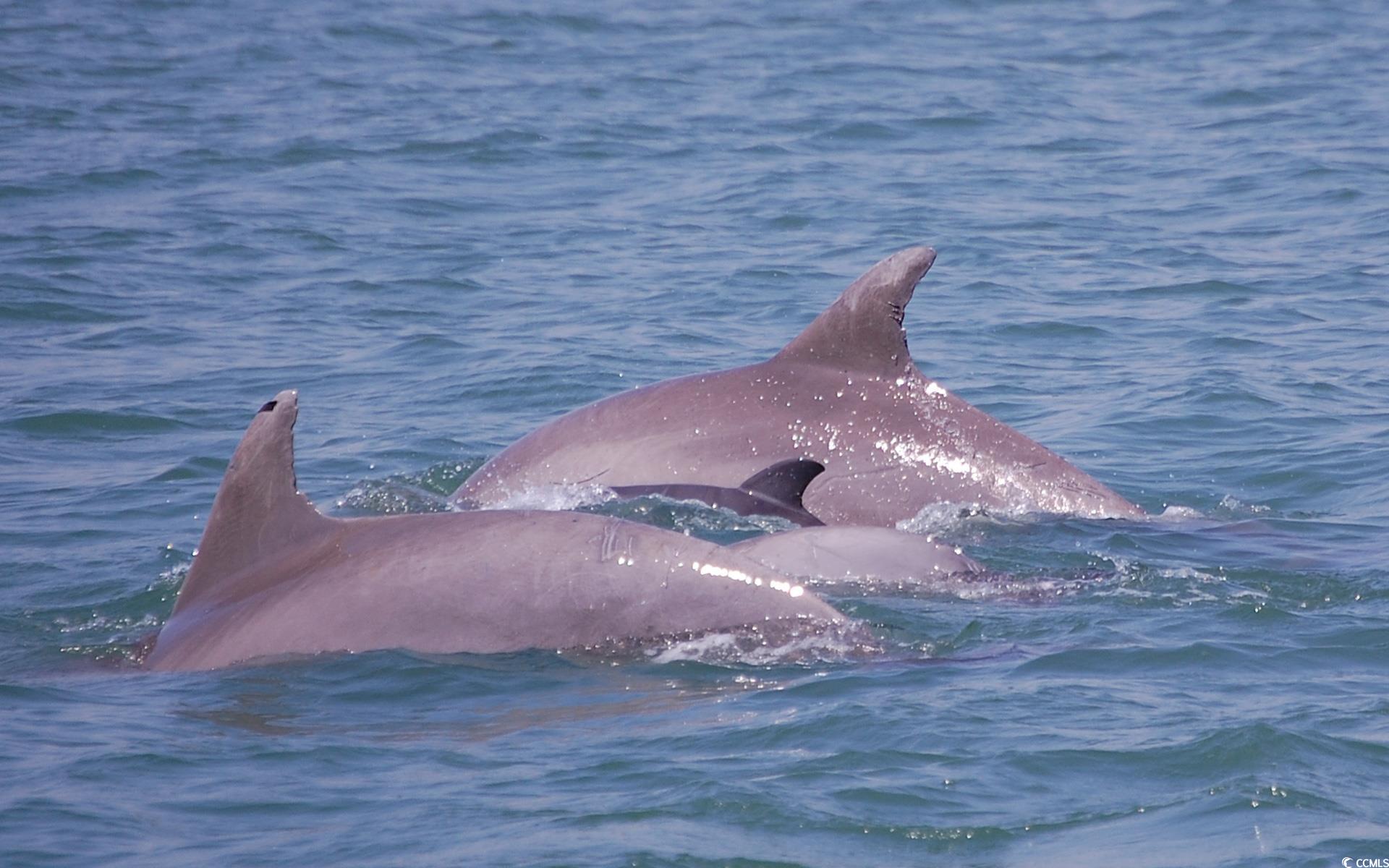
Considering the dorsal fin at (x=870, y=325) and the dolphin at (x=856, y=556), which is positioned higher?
the dorsal fin at (x=870, y=325)

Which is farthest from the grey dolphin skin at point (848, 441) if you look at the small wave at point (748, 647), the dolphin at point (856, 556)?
the small wave at point (748, 647)

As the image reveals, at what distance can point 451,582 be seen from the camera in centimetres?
858

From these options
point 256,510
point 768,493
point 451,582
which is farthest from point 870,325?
point 256,510

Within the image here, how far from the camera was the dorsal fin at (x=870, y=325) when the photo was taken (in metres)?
11.3

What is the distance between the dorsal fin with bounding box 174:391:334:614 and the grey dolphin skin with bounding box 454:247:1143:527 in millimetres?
3298

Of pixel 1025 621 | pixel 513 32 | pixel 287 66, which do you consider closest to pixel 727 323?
pixel 1025 621

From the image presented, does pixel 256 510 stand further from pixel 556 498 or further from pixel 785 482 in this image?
pixel 556 498

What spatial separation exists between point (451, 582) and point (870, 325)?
3.99 metres

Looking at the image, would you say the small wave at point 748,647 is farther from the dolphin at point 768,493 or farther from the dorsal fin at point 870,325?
the dorsal fin at point 870,325

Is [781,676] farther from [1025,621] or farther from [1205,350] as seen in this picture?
[1205,350]

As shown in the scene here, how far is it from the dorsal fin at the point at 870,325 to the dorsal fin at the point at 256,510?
13.1ft

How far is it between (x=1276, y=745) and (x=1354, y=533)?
4.41m

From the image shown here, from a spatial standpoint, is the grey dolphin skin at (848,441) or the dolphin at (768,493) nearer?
the dolphin at (768,493)

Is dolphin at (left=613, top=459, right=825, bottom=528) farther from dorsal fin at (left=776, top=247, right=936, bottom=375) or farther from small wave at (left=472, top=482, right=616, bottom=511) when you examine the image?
dorsal fin at (left=776, top=247, right=936, bottom=375)
